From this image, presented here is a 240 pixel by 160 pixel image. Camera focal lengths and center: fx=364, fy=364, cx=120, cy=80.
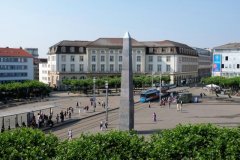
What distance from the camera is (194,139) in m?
22.7

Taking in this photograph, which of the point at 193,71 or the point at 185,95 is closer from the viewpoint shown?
the point at 185,95

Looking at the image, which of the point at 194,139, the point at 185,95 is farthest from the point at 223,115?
the point at 194,139

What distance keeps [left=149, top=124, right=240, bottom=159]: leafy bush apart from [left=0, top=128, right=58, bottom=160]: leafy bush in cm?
604

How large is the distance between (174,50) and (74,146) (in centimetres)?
10496

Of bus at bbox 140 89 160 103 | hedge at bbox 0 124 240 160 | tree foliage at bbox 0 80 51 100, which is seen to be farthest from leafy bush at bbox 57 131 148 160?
tree foliage at bbox 0 80 51 100

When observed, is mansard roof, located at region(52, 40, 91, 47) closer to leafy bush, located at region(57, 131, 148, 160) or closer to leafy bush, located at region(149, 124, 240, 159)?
leafy bush, located at region(149, 124, 240, 159)

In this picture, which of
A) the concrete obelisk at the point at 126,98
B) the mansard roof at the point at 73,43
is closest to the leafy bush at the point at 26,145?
the concrete obelisk at the point at 126,98

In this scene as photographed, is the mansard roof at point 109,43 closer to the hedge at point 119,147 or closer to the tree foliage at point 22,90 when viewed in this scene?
the tree foliage at point 22,90

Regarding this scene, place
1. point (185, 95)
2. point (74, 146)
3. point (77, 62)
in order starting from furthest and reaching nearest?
point (77, 62) → point (185, 95) → point (74, 146)

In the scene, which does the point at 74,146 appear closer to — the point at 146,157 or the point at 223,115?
the point at 146,157

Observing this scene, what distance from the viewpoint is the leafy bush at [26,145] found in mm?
20500

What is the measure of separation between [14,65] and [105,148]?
8620 cm

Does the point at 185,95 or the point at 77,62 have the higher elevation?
the point at 77,62

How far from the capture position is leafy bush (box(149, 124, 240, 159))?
21297 millimetres
